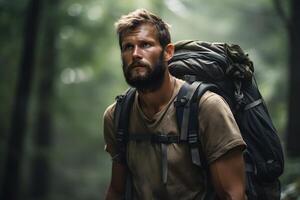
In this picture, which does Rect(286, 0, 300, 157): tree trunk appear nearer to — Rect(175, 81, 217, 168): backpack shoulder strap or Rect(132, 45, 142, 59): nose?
Rect(175, 81, 217, 168): backpack shoulder strap

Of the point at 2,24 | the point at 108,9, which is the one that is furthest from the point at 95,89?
the point at 2,24

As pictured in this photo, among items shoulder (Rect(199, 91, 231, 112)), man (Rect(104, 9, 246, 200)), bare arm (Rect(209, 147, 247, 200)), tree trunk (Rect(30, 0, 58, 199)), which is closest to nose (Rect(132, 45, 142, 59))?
man (Rect(104, 9, 246, 200))

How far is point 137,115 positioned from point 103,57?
17.7m

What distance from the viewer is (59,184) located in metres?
25.7

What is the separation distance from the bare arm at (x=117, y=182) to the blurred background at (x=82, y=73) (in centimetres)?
234

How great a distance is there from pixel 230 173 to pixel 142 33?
1.12 meters

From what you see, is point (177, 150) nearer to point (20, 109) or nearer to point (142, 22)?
point (142, 22)

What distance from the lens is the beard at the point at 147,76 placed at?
3963mm

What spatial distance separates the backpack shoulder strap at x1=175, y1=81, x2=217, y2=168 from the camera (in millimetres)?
3781

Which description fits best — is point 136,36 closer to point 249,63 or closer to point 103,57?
point 249,63

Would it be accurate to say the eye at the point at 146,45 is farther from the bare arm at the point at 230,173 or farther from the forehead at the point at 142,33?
the bare arm at the point at 230,173

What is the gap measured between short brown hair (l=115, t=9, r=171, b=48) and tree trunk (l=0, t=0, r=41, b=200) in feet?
30.5

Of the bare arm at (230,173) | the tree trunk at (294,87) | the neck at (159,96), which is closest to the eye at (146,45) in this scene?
the neck at (159,96)

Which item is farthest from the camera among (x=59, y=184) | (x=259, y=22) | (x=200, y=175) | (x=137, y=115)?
(x=59, y=184)
